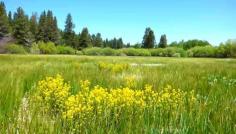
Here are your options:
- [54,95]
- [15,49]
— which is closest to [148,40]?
[15,49]

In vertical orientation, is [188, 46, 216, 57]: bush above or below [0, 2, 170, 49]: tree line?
below

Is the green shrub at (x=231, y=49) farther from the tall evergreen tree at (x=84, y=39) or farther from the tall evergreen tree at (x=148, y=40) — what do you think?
the tall evergreen tree at (x=84, y=39)

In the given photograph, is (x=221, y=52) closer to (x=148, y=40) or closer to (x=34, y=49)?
(x=148, y=40)

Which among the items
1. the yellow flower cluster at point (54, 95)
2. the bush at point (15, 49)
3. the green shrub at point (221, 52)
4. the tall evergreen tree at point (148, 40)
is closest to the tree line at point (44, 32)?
the tall evergreen tree at point (148, 40)

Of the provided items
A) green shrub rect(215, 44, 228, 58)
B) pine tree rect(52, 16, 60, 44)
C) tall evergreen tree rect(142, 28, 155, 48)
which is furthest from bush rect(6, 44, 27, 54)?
tall evergreen tree rect(142, 28, 155, 48)

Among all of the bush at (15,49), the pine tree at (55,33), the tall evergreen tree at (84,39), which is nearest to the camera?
the bush at (15,49)

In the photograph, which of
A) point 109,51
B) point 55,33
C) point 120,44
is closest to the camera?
point 109,51

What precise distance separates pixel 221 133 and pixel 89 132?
49.6 inches

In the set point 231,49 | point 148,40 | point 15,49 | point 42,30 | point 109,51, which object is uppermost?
point 42,30

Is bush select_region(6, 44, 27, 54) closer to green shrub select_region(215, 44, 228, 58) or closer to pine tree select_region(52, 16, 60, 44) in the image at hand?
pine tree select_region(52, 16, 60, 44)

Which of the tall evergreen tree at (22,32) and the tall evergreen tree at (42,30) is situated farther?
the tall evergreen tree at (42,30)

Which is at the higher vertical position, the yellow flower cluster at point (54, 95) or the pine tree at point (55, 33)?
the pine tree at point (55, 33)

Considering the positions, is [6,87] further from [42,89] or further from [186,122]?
[186,122]

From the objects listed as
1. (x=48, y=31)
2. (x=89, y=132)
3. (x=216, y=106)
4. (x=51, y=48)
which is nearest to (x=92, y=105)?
(x=89, y=132)
